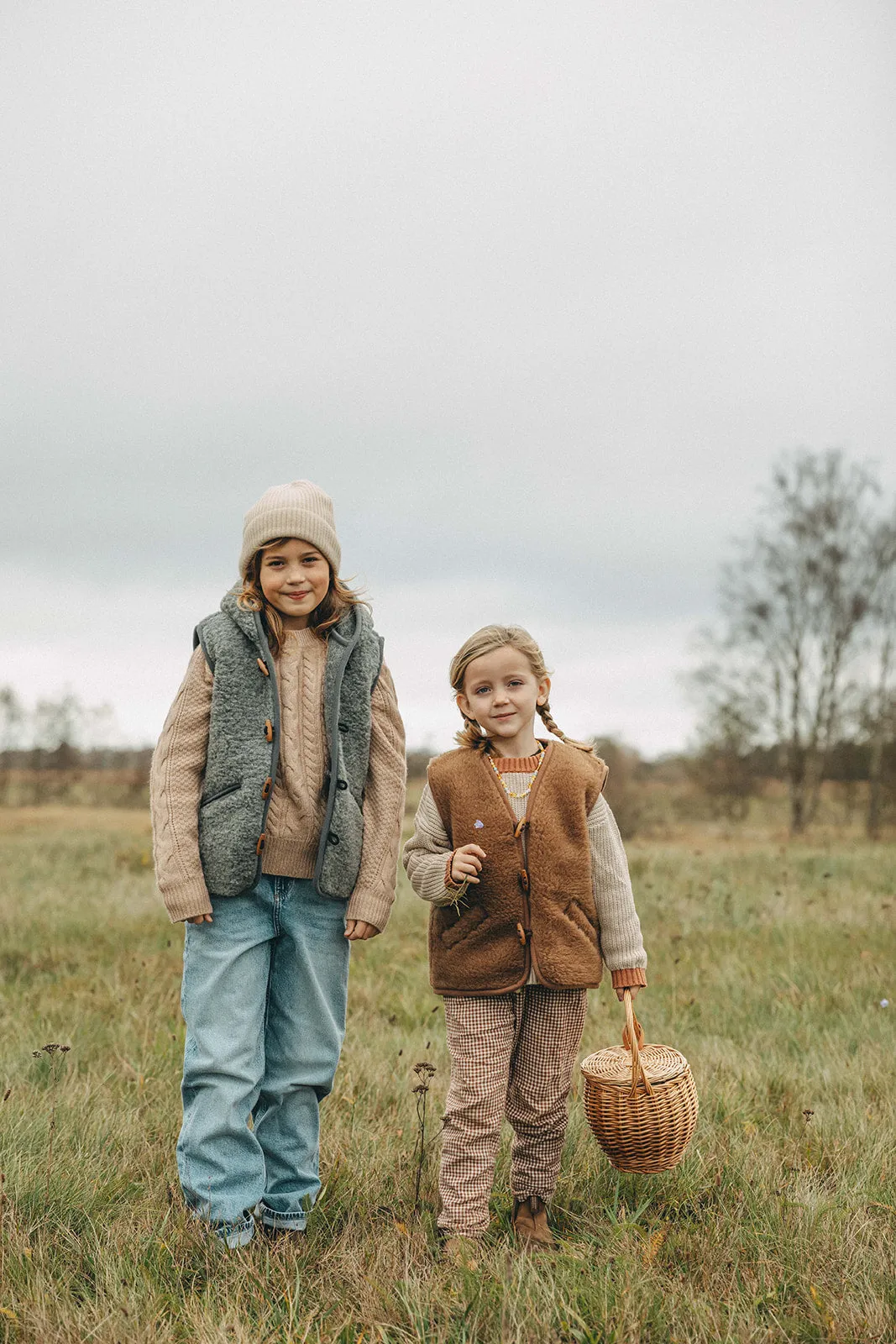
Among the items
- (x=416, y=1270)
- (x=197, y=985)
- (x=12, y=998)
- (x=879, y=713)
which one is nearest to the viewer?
(x=416, y=1270)

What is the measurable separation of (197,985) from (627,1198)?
149 cm

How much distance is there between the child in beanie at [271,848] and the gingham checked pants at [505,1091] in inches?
15.3

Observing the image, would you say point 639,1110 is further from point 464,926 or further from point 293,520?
point 293,520

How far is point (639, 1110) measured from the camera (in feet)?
9.54

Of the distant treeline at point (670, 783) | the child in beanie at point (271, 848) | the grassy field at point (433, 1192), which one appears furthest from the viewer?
the distant treeline at point (670, 783)

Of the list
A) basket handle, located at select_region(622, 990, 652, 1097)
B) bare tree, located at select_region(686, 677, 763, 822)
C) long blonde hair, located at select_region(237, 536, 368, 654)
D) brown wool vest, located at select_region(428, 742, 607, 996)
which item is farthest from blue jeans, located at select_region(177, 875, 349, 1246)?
bare tree, located at select_region(686, 677, 763, 822)

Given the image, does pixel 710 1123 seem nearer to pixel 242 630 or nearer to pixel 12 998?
pixel 242 630

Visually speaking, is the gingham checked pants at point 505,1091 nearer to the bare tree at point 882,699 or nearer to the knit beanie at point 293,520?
the knit beanie at point 293,520

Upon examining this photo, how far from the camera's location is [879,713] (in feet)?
76.0

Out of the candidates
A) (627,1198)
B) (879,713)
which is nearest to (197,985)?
(627,1198)

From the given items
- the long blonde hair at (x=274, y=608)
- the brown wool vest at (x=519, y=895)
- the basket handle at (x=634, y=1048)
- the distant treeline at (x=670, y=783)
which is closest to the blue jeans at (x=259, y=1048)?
the brown wool vest at (x=519, y=895)

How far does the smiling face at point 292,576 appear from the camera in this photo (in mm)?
3164

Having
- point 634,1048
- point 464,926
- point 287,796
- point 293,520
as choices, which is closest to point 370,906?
point 464,926

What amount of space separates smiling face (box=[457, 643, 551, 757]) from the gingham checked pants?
2.42 ft
